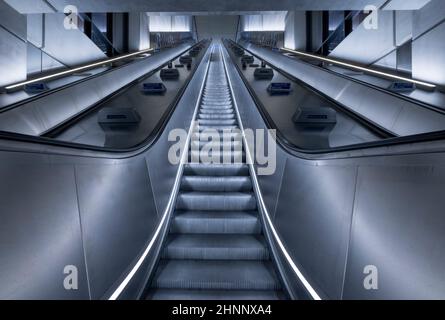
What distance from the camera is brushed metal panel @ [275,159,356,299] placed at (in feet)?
5.62

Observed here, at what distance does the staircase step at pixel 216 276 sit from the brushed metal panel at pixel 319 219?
0.38m

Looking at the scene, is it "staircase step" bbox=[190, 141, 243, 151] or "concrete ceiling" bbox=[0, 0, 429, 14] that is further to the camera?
"concrete ceiling" bbox=[0, 0, 429, 14]

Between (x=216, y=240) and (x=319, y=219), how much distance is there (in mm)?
1366

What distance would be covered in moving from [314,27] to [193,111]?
38.3 ft

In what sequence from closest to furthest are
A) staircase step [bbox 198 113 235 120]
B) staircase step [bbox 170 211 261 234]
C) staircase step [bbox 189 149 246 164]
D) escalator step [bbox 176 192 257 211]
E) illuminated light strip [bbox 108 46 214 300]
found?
illuminated light strip [bbox 108 46 214 300] < staircase step [bbox 170 211 261 234] < escalator step [bbox 176 192 257 211] < staircase step [bbox 189 149 246 164] < staircase step [bbox 198 113 235 120]

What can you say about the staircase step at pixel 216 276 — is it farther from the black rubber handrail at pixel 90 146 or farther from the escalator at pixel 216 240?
the black rubber handrail at pixel 90 146

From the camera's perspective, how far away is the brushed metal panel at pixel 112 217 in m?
1.74

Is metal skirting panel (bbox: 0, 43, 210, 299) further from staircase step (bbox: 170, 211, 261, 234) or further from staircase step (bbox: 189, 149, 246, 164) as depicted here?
staircase step (bbox: 189, 149, 246, 164)

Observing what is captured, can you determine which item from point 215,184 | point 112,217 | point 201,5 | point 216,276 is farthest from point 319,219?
point 201,5

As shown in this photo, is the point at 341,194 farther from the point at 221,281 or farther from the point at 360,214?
the point at 221,281

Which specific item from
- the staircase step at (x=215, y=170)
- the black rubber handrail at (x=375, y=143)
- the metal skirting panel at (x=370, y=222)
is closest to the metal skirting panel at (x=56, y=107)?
the staircase step at (x=215, y=170)

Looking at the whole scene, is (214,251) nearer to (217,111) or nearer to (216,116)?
(216,116)

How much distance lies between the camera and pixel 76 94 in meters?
5.77

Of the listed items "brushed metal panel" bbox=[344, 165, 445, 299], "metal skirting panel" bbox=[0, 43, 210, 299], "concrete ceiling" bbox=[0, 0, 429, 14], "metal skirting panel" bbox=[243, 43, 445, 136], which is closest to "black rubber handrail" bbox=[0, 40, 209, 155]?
"metal skirting panel" bbox=[0, 43, 210, 299]
